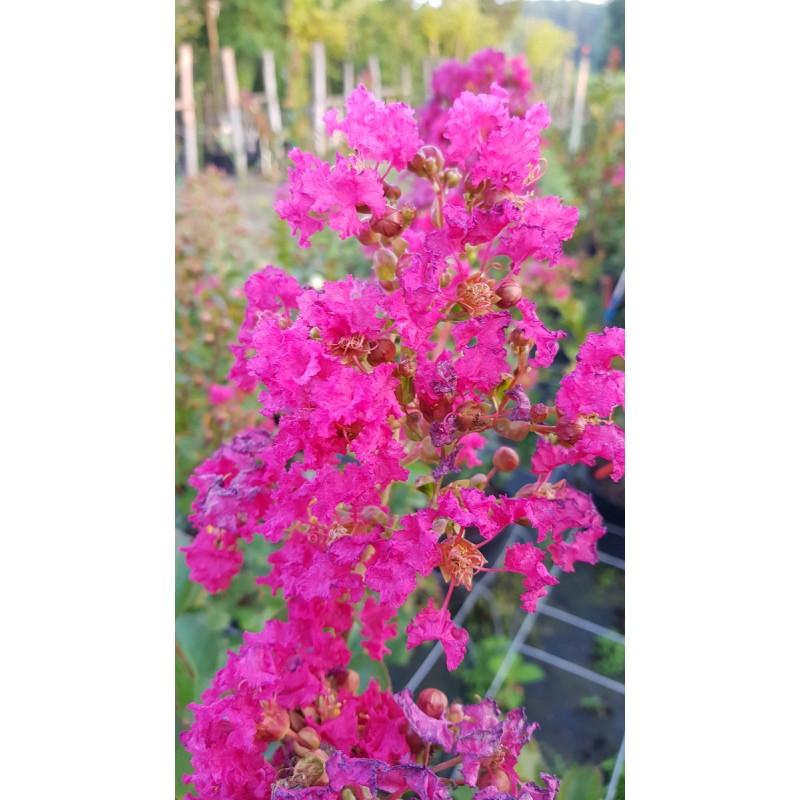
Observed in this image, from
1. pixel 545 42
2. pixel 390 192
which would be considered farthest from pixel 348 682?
pixel 545 42

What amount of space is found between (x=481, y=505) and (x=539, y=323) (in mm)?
185

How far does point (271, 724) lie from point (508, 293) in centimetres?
49

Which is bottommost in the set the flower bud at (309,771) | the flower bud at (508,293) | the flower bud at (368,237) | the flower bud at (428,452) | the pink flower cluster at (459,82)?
the flower bud at (309,771)

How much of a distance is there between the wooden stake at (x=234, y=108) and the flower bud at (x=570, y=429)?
1.30 meters

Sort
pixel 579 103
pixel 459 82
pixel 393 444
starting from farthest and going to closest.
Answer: pixel 579 103, pixel 459 82, pixel 393 444

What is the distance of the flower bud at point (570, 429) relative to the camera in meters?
0.66

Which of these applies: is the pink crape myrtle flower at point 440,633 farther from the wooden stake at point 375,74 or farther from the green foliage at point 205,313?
the wooden stake at point 375,74

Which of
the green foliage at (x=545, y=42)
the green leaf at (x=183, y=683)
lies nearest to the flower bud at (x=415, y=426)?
the green leaf at (x=183, y=683)

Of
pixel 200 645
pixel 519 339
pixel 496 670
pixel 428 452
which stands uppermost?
pixel 519 339

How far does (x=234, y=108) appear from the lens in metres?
1.83

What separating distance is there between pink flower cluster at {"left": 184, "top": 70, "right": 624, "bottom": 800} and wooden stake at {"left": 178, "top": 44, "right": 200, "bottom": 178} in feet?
3.30

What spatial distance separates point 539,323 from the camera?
2.12 feet

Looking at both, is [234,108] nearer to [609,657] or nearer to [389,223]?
[389,223]

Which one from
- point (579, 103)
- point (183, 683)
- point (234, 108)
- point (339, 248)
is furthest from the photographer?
point (579, 103)
